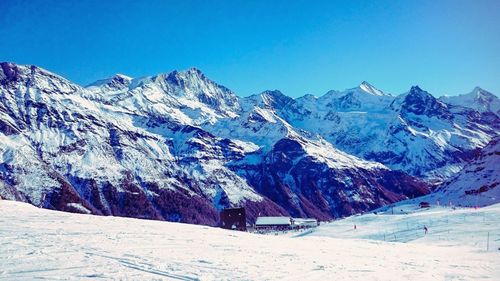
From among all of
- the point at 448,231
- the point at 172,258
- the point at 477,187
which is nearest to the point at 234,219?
the point at 448,231

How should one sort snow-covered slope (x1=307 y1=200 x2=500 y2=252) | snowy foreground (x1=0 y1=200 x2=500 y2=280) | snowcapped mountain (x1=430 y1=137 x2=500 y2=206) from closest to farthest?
1. snowy foreground (x1=0 y1=200 x2=500 y2=280)
2. snow-covered slope (x1=307 y1=200 x2=500 y2=252)
3. snowcapped mountain (x1=430 y1=137 x2=500 y2=206)

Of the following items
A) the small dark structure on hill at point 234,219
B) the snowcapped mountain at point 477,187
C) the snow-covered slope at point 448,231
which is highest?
the snowcapped mountain at point 477,187

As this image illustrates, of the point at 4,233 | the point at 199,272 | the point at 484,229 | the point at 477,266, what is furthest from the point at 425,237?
the point at 4,233

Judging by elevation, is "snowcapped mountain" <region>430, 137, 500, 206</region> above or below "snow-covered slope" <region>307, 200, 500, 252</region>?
above

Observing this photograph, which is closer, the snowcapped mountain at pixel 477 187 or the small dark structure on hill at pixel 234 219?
the small dark structure on hill at pixel 234 219

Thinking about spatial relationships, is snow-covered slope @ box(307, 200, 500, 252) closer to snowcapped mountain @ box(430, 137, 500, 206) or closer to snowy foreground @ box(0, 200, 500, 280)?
snowy foreground @ box(0, 200, 500, 280)

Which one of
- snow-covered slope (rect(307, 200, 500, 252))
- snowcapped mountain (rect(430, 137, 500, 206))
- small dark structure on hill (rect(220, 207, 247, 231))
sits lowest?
snow-covered slope (rect(307, 200, 500, 252))

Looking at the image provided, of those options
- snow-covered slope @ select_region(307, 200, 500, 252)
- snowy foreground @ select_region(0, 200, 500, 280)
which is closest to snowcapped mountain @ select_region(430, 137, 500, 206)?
snow-covered slope @ select_region(307, 200, 500, 252)

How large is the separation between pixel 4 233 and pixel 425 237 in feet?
174

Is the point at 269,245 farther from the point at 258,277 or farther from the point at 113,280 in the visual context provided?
the point at 113,280

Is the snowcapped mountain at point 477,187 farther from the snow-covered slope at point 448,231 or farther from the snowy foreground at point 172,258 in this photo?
the snowy foreground at point 172,258

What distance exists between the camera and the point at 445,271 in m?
29.6

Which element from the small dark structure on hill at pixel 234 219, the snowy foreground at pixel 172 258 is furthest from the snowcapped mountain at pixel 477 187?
the snowy foreground at pixel 172 258

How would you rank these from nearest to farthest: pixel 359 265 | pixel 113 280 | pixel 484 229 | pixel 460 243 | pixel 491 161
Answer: pixel 113 280 → pixel 359 265 → pixel 460 243 → pixel 484 229 → pixel 491 161
